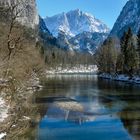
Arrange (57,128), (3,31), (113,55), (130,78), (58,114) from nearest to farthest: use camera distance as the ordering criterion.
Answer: (57,128)
(58,114)
(3,31)
(130,78)
(113,55)

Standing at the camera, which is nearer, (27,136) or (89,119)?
(27,136)

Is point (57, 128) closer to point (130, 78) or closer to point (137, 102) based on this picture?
point (137, 102)

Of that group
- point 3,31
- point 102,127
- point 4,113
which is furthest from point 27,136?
point 3,31

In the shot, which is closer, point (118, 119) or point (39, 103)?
point (118, 119)

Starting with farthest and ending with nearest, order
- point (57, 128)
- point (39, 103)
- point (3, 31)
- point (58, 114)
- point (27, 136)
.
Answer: point (3, 31) < point (39, 103) < point (58, 114) < point (57, 128) < point (27, 136)

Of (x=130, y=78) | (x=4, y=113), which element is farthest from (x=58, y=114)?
(x=130, y=78)

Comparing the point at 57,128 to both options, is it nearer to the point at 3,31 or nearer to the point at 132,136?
the point at 132,136

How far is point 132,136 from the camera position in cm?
3164

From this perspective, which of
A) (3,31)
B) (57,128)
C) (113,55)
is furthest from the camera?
(113,55)

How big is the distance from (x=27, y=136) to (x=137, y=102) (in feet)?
86.9

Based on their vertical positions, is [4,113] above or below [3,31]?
below

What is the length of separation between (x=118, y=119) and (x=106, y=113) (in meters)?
4.55

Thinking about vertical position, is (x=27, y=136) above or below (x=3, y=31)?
below

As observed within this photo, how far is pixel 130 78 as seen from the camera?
374 feet
